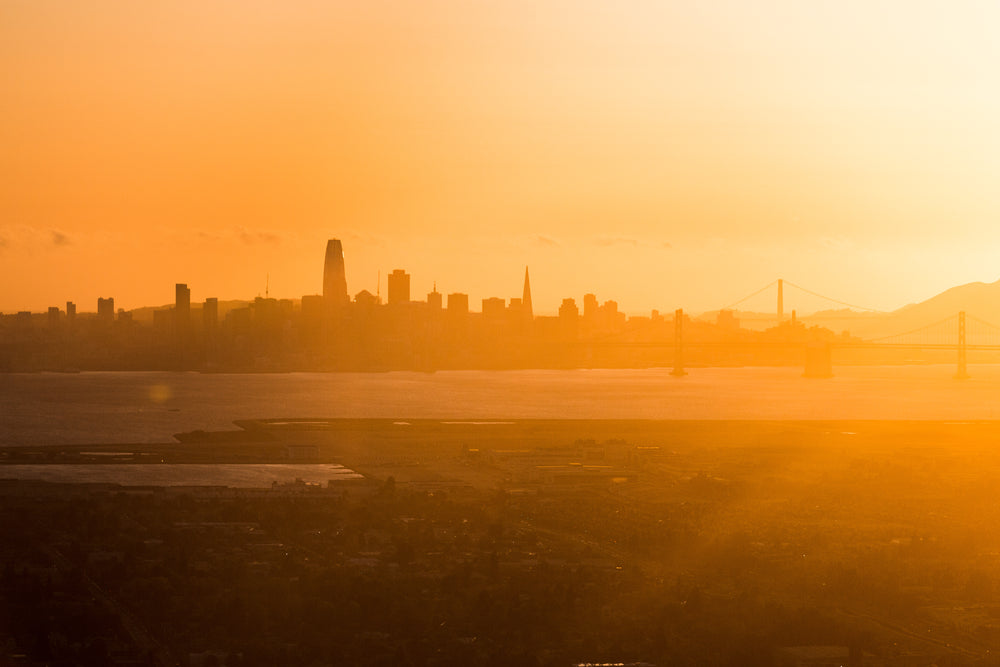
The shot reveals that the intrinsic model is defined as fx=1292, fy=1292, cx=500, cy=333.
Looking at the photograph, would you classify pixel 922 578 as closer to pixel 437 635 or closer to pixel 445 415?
pixel 437 635

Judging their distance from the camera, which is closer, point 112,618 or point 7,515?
point 112,618

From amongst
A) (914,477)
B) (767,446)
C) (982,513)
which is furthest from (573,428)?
(982,513)

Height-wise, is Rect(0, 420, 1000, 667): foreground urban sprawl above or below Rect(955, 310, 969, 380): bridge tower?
below

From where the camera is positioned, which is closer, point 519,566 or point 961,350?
point 519,566

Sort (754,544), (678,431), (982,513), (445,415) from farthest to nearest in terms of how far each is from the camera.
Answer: (445,415)
(678,431)
(982,513)
(754,544)

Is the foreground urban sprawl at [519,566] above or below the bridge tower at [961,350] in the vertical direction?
below

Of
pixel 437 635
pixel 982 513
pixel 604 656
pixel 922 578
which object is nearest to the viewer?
pixel 604 656

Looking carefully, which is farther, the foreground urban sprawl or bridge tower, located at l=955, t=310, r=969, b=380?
bridge tower, located at l=955, t=310, r=969, b=380

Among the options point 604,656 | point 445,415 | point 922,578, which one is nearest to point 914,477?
point 922,578

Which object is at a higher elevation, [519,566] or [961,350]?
[961,350]

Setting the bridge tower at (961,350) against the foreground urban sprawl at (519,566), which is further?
the bridge tower at (961,350)
